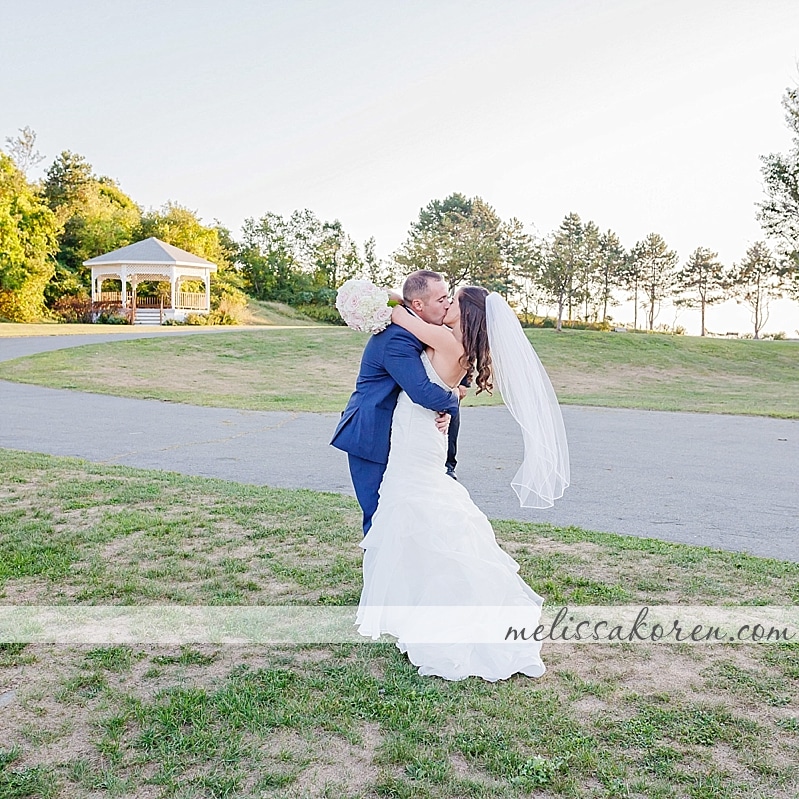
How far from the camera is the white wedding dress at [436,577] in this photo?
362cm

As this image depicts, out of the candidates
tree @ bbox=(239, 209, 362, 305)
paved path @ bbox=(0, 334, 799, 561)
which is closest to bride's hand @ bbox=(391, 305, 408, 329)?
paved path @ bbox=(0, 334, 799, 561)

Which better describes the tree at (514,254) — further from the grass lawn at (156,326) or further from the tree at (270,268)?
the tree at (270,268)

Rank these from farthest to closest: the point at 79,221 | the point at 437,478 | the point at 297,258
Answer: the point at 297,258, the point at 79,221, the point at 437,478

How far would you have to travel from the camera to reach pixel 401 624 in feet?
12.5

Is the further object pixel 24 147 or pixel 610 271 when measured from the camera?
pixel 610 271

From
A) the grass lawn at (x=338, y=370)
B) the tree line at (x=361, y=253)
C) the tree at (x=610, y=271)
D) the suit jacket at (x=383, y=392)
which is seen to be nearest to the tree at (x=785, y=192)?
the tree line at (x=361, y=253)

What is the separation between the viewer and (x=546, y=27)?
52.6 ft

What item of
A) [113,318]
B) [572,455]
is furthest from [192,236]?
[572,455]

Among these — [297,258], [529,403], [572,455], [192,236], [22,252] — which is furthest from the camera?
[297,258]

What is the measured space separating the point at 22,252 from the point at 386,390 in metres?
38.4

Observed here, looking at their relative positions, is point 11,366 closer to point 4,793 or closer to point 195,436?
point 195,436

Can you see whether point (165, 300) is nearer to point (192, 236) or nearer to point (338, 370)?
point (192, 236)

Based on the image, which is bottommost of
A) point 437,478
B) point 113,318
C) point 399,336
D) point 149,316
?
point 437,478

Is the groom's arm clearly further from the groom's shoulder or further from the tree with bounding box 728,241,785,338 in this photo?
the tree with bounding box 728,241,785,338
